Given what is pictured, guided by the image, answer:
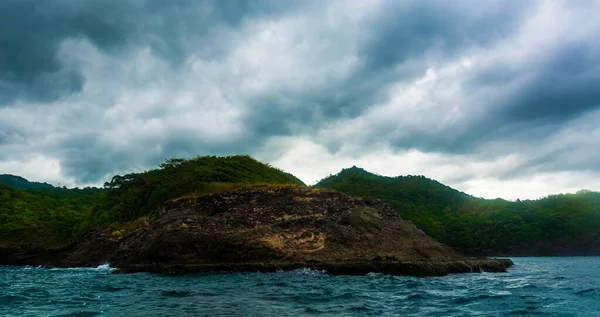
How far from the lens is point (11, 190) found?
259 feet

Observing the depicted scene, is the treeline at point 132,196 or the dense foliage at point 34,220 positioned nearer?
the treeline at point 132,196

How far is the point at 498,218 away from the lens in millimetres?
104375

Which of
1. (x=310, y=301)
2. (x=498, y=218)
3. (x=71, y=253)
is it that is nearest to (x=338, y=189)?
(x=498, y=218)

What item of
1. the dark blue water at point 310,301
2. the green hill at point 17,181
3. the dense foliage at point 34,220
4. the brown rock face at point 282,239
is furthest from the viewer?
the green hill at point 17,181

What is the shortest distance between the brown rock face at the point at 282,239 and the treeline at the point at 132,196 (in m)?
4.87

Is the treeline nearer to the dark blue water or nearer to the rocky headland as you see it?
the rocky headland

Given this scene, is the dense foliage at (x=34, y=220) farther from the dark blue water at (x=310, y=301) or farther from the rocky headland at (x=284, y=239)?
the dark blue water at (x=310, y=301)

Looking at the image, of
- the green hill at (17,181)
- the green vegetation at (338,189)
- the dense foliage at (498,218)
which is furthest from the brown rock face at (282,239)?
the green hill at (17,181)

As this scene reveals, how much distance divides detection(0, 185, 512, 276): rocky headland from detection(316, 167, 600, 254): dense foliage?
67060 millimetres

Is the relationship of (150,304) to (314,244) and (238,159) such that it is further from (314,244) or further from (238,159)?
(238,159)

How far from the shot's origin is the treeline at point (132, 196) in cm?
4303

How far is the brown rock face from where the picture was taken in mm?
28078

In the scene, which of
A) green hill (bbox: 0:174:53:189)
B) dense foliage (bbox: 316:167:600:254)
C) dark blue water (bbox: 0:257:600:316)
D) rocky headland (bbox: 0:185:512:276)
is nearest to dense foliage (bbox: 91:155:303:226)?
rocky headland (bbox: 0:185:512:276)

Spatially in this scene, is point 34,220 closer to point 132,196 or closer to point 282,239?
point 132,196
